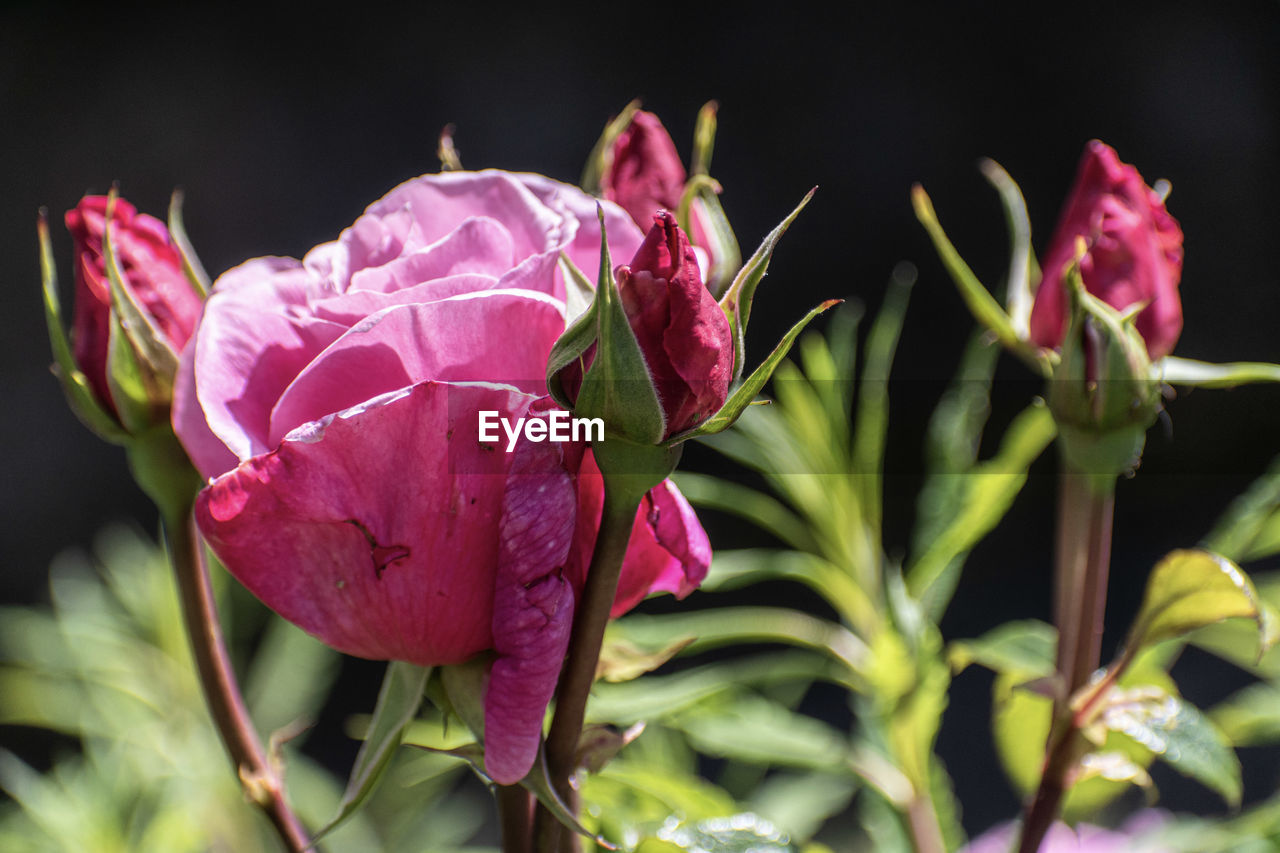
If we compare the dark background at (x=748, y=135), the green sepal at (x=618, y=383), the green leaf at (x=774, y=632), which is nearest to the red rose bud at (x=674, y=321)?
the green sepal at (x=618, y=383)

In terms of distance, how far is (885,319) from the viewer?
546mm

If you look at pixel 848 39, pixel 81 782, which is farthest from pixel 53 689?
pixel 848 39

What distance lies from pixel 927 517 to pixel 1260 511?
130 millimetres

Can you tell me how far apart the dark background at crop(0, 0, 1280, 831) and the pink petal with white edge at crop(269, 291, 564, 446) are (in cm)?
91

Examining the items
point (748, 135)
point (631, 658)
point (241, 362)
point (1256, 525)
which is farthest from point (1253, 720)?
point (748, 135)

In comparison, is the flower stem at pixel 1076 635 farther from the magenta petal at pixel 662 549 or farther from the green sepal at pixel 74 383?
the green sepal at pixel 74 383

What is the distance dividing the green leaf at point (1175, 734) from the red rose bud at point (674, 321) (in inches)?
7.1

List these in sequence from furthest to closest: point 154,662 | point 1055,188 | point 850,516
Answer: point 1055,188, point 154,662, point 850,516

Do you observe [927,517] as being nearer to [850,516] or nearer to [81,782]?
[850,516]

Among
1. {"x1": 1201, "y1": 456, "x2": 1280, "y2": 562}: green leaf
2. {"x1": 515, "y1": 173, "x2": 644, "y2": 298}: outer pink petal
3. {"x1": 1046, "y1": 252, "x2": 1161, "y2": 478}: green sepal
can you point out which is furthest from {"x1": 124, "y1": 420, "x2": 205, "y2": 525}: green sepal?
{"x1": 1201, "y1": 456, "x2": 1280, "y2": 562}: green leaf

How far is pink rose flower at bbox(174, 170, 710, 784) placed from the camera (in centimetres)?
17

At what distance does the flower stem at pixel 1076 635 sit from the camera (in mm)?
269

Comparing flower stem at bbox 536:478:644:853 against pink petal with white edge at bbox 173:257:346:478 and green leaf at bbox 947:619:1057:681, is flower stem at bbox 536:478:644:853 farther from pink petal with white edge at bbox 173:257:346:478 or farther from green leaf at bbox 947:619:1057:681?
green leaf at bbox 947:619:1057:681

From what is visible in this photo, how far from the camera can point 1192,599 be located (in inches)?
10.1
